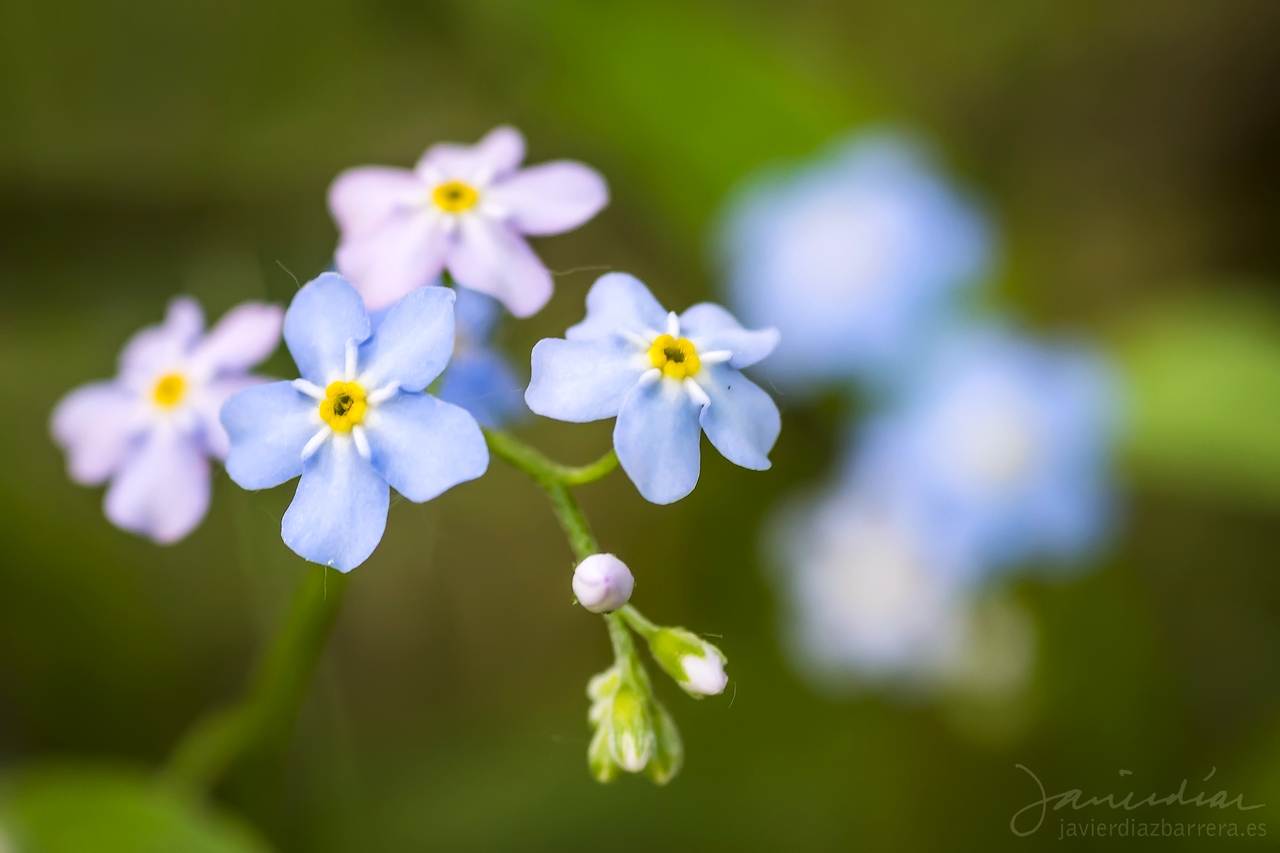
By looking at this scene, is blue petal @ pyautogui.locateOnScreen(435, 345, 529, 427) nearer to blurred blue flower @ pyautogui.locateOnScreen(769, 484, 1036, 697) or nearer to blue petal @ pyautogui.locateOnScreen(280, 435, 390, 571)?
blue petal @ pyautogui.locateOnScreen(280, 435, 390, 571)

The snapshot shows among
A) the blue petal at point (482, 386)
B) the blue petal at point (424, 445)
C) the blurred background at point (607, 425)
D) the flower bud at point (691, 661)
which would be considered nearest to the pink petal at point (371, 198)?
the blue petal at point (482, 386)

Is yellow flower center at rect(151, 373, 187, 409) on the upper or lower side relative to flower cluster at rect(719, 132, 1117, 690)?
lower

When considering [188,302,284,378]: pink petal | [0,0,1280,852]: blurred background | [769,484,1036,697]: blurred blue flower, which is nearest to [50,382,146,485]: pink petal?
Answer: [188,302,284,378]: pink petal

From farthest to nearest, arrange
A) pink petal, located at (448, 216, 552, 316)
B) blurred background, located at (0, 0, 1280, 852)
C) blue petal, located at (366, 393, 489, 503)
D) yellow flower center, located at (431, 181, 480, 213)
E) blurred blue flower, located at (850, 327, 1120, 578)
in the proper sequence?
1. blurred background, located at (0, 0, 1280, 852)
2. blurred blue flower, located at (850, 327, 1120, 578)
3. yellow flower center, located at (431, 181, 480, 213)
4. pink petal, located at (448, 216, 552, 316)
5. blue petal, located at (366, 393, 489, 503)

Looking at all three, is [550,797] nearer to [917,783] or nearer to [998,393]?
[917,783]

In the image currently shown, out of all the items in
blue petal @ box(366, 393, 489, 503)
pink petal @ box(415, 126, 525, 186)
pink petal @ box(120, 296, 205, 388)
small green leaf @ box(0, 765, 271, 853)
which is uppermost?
pink petal @ box(415, 126, 525, 186)

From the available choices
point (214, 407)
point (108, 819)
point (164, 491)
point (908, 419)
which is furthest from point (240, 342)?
point (908, 419)
